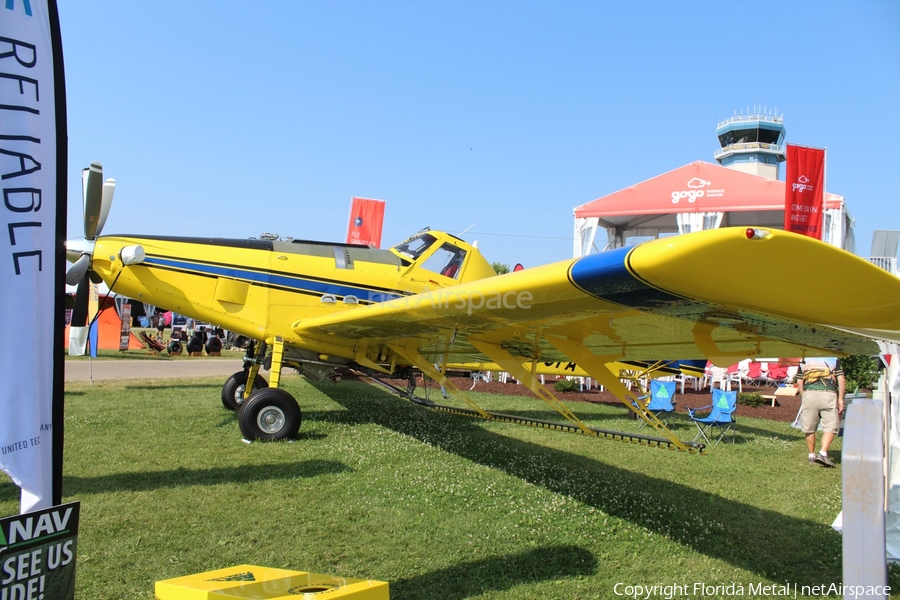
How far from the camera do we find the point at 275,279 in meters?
8.27

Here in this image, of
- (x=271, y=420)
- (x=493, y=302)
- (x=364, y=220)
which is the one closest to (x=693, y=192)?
(x=364, y=220)

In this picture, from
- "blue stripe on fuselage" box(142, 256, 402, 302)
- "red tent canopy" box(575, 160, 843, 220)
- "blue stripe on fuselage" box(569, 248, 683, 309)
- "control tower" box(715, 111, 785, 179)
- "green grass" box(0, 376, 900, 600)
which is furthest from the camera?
"control tower" box(715, 111, 785, 179)

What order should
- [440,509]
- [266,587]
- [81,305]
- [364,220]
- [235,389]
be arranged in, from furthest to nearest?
[364,220] < [235,389] < [81,305] < [440,509] < [266,587]

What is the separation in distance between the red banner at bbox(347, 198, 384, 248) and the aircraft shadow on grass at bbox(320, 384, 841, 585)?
16.4 metres

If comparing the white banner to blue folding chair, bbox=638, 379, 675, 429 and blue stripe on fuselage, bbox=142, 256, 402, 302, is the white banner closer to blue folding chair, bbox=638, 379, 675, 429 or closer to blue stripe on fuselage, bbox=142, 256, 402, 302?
blue stripe on fuselage, bbox=142, 256, 402, 302

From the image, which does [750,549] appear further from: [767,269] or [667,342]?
[767,269]

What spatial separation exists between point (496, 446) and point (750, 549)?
3730mm

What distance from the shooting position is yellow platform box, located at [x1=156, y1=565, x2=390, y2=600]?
271cm

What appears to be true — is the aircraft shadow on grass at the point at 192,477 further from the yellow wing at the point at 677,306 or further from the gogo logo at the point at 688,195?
the gogo logo at the point at 688,195

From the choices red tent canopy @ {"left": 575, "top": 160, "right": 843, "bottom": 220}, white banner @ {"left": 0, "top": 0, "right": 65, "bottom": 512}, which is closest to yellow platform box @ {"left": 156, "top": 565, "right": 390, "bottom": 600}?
white banner @ {"left": 0, "top": 0, "right": 65, "bottom": 512}

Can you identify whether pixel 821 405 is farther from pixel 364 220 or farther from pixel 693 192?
pixel 364 220

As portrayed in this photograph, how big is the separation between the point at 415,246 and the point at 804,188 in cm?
1266

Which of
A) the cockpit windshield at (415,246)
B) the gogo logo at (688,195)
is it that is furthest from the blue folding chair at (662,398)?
the gogo logo at (688,195)

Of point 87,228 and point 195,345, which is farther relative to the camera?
point 195,345
